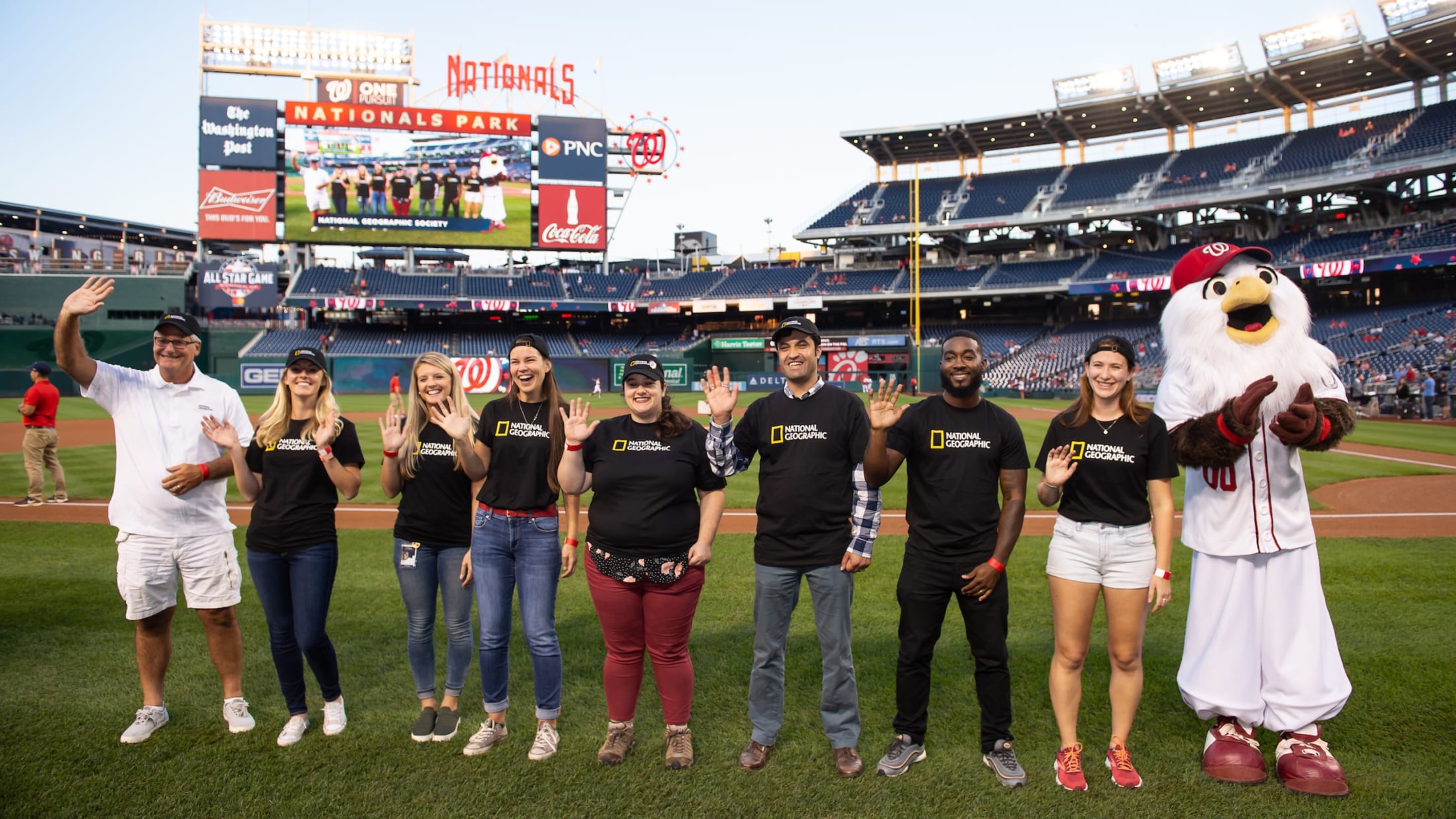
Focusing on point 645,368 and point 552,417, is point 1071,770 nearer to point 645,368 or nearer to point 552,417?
point 645,368

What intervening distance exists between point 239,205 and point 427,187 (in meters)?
10.3

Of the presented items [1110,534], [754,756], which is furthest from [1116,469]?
[754,756]

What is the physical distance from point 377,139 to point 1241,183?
47480 millimetres

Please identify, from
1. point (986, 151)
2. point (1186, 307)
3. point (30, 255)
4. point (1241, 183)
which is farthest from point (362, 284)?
point (1186, 307)

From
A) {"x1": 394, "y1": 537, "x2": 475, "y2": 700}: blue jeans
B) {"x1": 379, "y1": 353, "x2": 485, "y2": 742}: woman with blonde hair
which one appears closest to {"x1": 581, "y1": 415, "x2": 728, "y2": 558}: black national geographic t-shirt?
{"x1": 379, "y1": 353, "x2": 485, "y2": 742}: woman with blonde hair

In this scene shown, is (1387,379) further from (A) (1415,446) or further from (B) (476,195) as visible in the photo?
(B) (476,195)

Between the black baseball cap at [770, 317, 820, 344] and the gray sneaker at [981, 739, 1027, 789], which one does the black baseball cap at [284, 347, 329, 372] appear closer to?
the black baseball cap at [770, 317, 820, 344]

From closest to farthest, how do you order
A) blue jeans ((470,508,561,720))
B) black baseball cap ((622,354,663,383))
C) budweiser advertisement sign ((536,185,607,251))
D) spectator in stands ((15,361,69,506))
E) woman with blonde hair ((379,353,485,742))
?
1. black baseball cap ((622,354,663,383))
2. blue jeans ((470,508,561,720))
3. woman with blonde hair ((379,353,485,742))
4. spectator in stands ((15,361,69,506))
5. budweiser advertisement sign ((536,185,607,251))

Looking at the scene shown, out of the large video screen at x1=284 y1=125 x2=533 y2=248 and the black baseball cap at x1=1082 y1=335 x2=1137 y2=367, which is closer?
the black baseball cap at x1=1082 y1=335 x2=1137 y2=367

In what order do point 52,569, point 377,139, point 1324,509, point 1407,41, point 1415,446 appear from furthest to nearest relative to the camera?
1. point 377,139
2. point 1407,41
3. point 1415,446
4. point 1324,509
5. point 52,569

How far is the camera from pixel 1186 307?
4.54m

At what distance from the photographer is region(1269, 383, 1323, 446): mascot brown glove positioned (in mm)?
3988

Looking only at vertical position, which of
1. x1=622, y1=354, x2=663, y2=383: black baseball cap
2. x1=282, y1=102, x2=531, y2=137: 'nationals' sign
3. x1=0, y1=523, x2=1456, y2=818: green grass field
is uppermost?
x1=282, y1=102, x2=531, y2=137: 'nationals' sign

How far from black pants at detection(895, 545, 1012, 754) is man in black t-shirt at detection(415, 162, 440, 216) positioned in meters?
48.6
